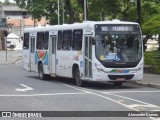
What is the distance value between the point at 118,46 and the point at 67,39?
3.69 metres

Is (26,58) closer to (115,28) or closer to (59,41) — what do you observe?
(59,41)

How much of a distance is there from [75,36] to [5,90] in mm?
4608

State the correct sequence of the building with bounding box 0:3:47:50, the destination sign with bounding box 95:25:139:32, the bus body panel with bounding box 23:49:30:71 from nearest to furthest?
the destination sign with bounding box 95:25:139:32
the bus body panel with bounding box 23:49:30:71
the building with bounding box 0:3:47:50

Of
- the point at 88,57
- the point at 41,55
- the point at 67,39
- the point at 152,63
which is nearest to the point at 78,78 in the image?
the point at 88,57

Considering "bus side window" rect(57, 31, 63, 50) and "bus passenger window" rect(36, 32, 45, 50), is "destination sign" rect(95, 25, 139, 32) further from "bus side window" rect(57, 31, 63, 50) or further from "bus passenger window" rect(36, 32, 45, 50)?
"bus passenger window" rect(36, 32, 45, 50)

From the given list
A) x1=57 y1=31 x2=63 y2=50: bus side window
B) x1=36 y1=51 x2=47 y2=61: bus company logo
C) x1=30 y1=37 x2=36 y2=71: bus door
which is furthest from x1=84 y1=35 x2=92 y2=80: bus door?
x1=30 y1=37 x2=36 y2=71: bus door

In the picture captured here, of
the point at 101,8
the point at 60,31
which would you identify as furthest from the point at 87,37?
the point at 101,8

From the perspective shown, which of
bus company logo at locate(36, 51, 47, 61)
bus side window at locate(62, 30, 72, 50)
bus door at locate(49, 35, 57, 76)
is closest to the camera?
bus side window at locate(62, 30, 72, 50)

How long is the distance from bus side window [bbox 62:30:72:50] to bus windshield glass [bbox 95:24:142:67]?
2948 millimetres

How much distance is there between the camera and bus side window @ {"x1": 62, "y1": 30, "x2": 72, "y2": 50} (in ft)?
81.3

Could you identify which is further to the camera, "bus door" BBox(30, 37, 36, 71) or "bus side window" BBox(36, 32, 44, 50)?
"bus door" BBox(30, 37, 36, 71)

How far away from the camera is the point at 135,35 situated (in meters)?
22.6

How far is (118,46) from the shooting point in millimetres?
22203

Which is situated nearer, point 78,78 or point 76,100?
point 76,100
